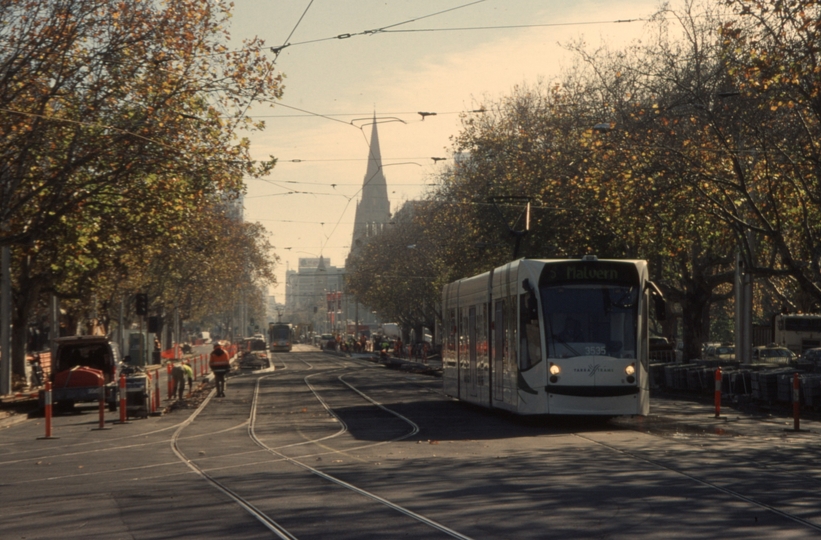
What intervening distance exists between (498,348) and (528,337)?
1.97 m

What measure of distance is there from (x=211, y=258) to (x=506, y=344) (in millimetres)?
50258

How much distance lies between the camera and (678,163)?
2856 centimetres

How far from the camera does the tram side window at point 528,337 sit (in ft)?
63.1

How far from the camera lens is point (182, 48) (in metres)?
27.2

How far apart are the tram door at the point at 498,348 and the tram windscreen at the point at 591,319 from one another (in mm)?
2005

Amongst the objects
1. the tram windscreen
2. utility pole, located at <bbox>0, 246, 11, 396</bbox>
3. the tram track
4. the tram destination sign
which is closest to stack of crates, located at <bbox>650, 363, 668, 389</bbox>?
the tram track

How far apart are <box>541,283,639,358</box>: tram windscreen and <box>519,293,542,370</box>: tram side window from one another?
21cm

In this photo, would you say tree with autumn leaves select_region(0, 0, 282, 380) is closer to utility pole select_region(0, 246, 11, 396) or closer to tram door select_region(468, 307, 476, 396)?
utility pole select_region(0, 246, 11, 396)

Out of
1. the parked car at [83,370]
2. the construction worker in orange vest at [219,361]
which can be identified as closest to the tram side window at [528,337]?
the parked car at [83,370]

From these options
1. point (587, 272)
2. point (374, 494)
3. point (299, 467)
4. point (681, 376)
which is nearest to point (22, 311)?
point (681, 376)

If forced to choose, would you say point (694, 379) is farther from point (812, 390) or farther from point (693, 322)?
point (693, 322)

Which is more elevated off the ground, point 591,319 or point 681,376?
point 591,319

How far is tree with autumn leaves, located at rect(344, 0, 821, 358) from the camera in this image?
24.4 metres

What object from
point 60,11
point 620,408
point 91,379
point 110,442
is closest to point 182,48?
point 60,11
